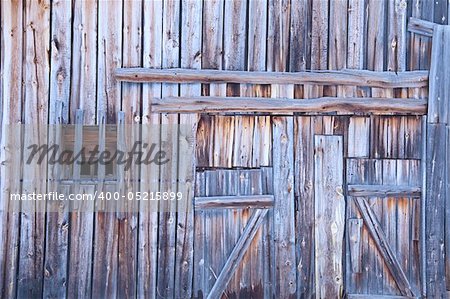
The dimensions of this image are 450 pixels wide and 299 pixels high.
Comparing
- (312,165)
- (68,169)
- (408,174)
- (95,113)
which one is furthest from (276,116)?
(68,169)

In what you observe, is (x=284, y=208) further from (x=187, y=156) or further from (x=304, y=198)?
(x=187, y=156)

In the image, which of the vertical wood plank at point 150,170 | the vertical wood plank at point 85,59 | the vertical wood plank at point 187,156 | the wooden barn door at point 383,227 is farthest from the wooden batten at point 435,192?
the vertical wood plank at point 85,59

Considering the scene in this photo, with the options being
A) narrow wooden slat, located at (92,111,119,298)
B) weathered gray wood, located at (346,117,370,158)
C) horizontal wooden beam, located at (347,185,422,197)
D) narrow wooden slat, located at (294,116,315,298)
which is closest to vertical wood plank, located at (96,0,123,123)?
narrow wooden slat, located at (92,111,119,298)

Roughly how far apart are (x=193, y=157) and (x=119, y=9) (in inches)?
68.1

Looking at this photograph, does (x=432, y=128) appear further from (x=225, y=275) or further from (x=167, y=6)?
(x=167, y=6)

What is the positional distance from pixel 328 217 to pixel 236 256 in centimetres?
105

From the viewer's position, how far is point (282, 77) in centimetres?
531

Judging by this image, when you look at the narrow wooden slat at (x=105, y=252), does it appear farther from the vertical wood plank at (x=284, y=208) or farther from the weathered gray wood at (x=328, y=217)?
the weathered gray wood at (x=328, y=217)

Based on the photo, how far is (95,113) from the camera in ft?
17.3

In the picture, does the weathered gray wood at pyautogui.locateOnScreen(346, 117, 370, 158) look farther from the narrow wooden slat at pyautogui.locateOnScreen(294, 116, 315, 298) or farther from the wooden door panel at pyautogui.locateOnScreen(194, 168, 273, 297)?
the wooden door panel at pyautogui.locateOnScreen(194, 168, 273, 297)

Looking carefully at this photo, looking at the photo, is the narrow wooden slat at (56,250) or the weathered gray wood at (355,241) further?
the weathered gray wood at (355,241)

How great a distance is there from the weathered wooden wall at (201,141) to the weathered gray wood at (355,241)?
23mm

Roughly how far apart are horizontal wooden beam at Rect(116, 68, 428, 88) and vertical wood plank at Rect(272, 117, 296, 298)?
1.48 feet

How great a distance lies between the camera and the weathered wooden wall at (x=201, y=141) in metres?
5.23
